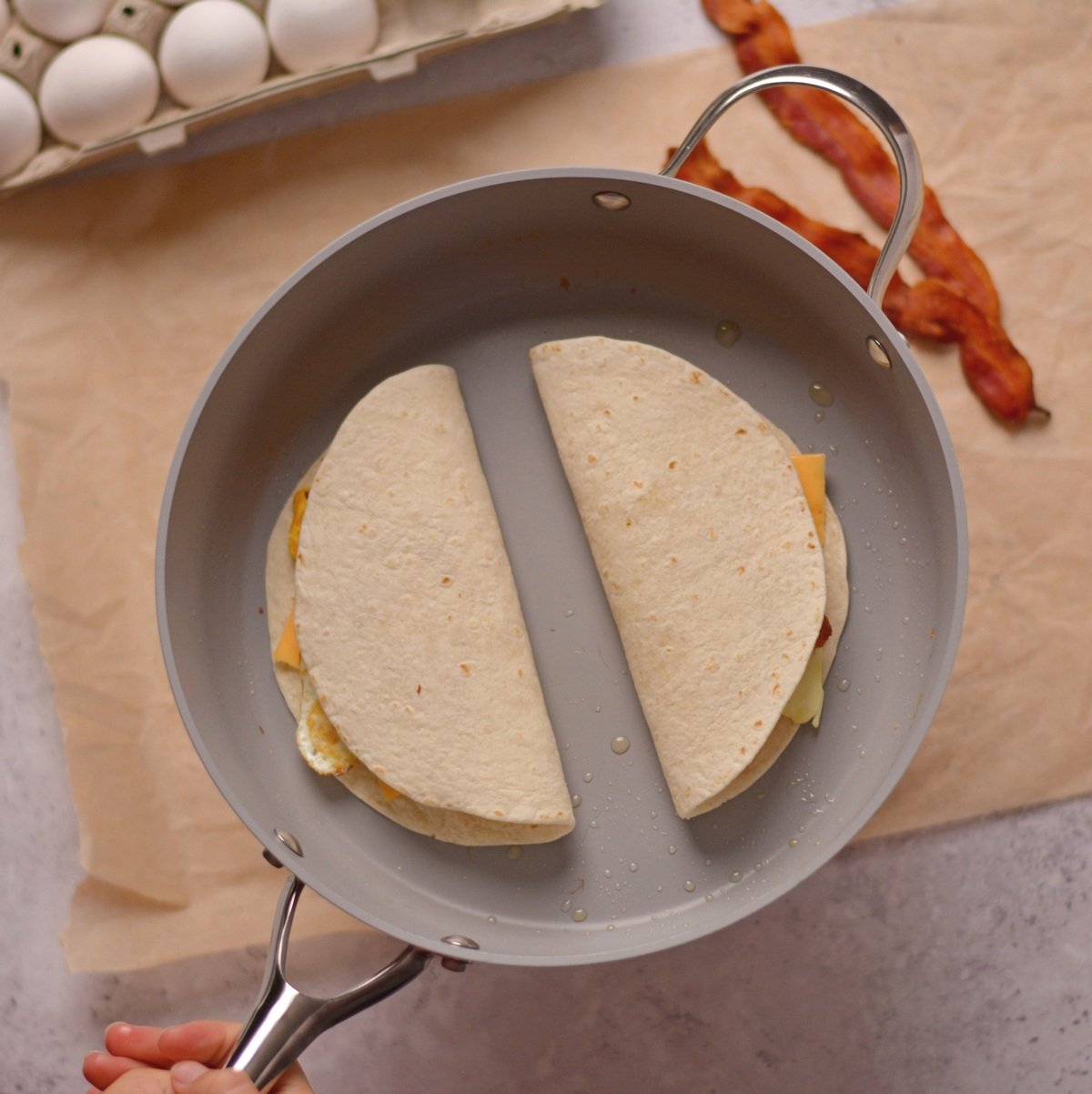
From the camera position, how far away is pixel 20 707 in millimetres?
1528

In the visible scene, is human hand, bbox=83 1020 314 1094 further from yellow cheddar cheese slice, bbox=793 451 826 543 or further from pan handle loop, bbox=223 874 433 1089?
yellow cheddar cheese slice, bbox=793 451 826 543

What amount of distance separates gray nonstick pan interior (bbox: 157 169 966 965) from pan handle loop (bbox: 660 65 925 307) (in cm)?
9

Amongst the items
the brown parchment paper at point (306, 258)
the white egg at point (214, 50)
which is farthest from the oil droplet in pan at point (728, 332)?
the white egg at point (214, 50)

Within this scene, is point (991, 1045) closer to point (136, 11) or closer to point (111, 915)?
point (111, 915)

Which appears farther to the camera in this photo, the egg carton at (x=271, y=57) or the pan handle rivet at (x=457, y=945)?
the egg carton at (x=271, y=57)

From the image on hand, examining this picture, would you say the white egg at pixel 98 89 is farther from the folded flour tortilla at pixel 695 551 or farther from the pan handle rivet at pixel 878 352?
the pan handle rivet at pixel 878 352

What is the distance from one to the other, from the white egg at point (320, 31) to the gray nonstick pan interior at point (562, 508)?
315 millimetres

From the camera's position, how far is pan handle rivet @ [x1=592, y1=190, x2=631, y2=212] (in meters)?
1.35

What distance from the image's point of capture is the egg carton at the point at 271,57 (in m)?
1.43

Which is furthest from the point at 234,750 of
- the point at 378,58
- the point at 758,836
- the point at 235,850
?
the point at 378,58

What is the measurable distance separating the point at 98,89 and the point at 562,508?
0.90 m

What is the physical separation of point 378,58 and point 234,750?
101cm

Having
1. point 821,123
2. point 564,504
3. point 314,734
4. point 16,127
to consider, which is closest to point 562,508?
point 564,504

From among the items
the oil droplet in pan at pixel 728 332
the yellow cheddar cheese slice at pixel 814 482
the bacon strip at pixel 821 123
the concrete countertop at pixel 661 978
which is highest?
the bacon strip at pixel 821 123
